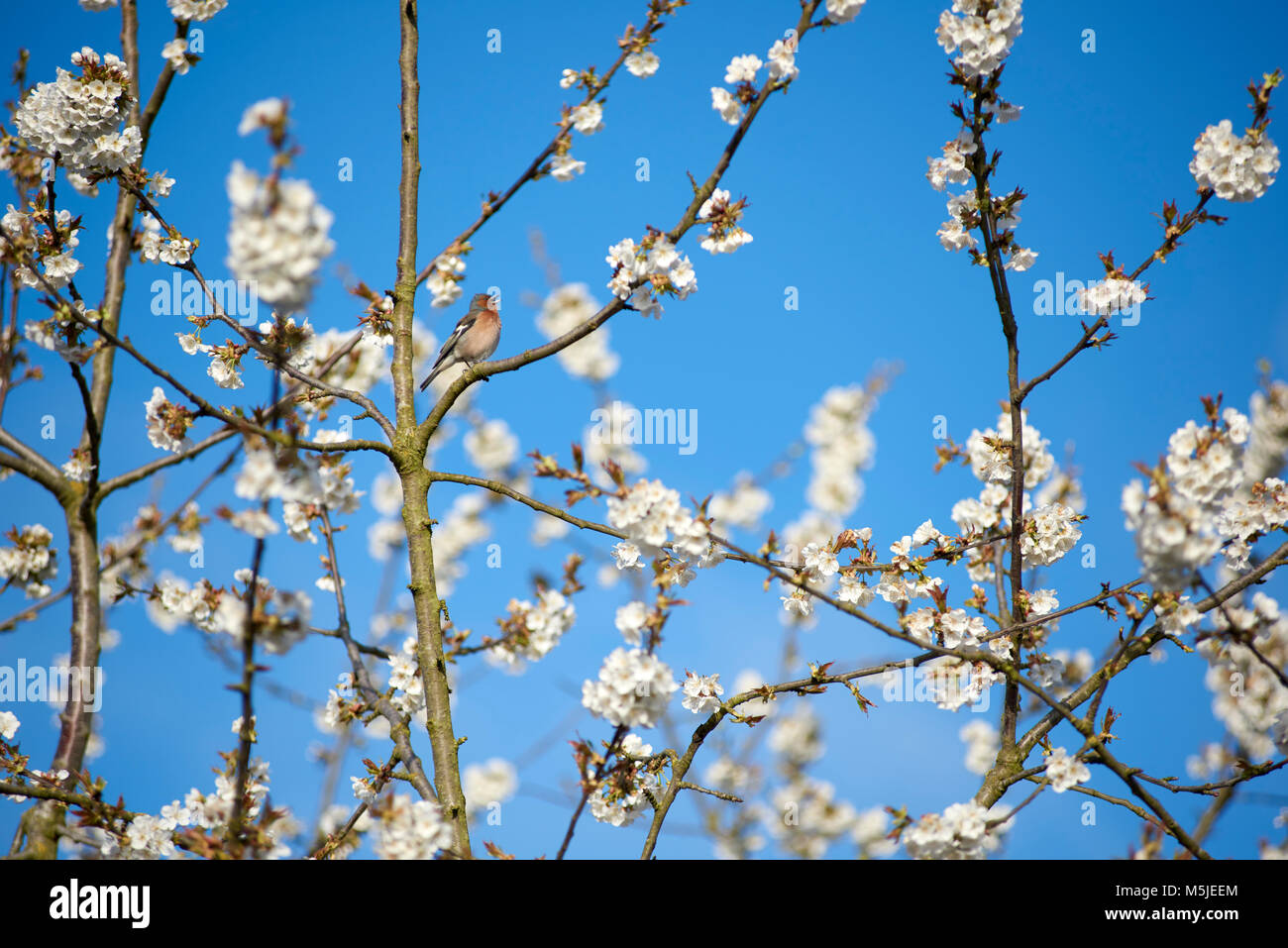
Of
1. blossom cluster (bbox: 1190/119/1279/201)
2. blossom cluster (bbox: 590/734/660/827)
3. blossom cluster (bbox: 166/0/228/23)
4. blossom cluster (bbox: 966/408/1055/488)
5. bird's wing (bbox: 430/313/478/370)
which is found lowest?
blossom cluster (bbox: 590/734/660/827)

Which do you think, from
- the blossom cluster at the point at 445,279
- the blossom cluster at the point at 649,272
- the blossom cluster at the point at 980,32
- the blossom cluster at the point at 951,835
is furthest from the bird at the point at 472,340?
the blossom cluster at the point at 951,835

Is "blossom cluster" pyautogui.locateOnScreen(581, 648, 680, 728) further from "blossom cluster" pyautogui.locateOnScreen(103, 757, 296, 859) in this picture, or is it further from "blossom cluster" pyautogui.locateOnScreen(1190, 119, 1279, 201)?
"blossom cluster" pyautogui.locateOnScreen(1190, 119, 1279, 201)

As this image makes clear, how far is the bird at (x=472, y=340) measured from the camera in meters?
7.13

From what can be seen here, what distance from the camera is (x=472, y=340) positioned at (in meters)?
7.38

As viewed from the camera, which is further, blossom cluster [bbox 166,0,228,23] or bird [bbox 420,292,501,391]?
bird [bbox 420,292,501,391]

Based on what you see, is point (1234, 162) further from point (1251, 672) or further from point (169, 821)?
point (169, 821)

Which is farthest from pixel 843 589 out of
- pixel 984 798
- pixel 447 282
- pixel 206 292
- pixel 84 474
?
pixel 84 474

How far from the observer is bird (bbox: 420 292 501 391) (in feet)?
23.4

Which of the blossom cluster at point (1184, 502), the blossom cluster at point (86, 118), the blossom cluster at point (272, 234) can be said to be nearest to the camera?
the blossom cluster at point (272, 234)

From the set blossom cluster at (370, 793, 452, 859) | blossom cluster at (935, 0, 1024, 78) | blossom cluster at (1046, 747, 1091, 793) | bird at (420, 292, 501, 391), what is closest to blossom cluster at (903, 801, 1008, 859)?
blossom cluster at (1046, 747, 1091, 793)

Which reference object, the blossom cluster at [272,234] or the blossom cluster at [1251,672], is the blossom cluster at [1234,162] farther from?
the blossom cluster at [272,234]

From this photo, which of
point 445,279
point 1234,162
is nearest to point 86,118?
point 445,279
